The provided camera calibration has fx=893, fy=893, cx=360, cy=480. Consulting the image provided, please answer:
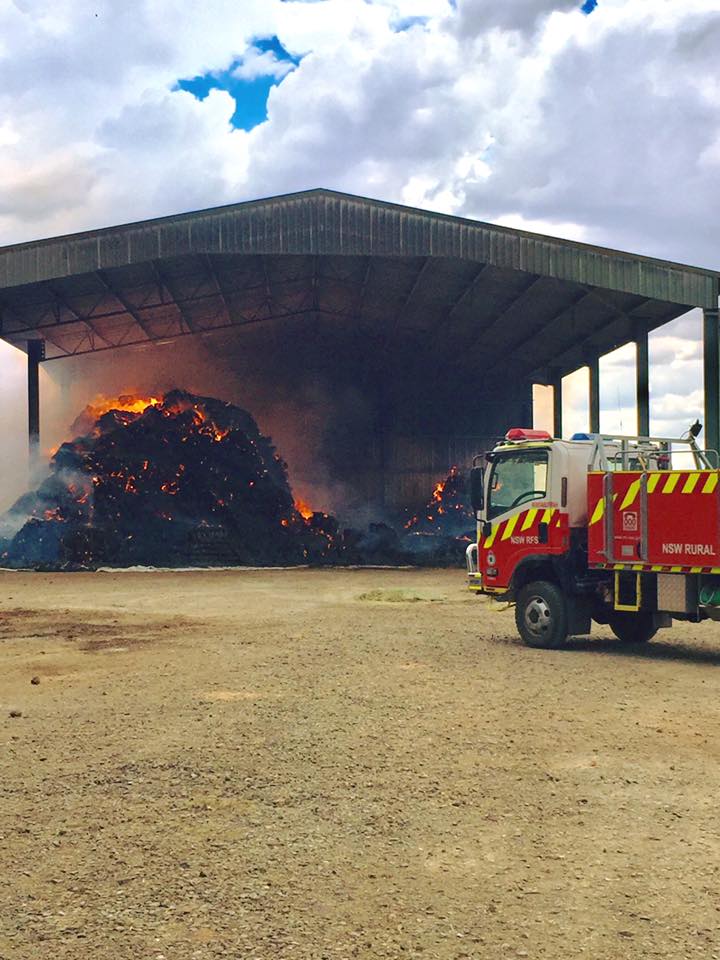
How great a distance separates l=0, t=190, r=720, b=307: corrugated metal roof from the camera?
24.0 metres

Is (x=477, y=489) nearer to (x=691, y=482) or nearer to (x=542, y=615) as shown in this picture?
(x=542, y=615)

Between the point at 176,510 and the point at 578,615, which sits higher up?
the point at 176,510

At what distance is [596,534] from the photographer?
38.8 ft

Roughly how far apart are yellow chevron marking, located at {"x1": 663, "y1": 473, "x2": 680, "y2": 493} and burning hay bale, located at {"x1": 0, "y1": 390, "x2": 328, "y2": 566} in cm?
1880

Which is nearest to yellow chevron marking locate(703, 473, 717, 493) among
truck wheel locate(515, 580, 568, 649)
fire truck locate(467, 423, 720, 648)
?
fire truck locate(467, 423, 720, 648)

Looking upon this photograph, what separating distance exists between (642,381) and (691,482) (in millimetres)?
17315

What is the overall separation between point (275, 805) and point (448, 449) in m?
34.9

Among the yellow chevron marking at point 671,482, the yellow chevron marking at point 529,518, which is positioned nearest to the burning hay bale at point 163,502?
the yellow chevron marking at point 529,518

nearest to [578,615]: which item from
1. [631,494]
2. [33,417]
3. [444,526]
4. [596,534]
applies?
[596,534]

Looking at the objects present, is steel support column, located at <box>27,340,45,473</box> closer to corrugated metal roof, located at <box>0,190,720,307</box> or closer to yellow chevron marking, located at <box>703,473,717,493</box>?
corrugated metal roof, located at <box>0,190,720,307</box>

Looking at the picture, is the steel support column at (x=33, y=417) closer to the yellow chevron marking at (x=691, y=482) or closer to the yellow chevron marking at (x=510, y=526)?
the yellow chevron marking at (x=510, y=526)

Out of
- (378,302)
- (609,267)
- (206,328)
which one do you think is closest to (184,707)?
(609,267)

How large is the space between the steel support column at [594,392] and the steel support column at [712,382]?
298 inches

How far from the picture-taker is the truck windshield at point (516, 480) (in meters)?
12.3
